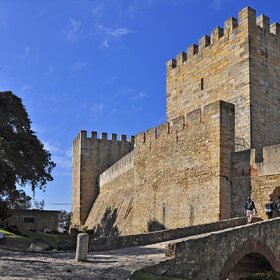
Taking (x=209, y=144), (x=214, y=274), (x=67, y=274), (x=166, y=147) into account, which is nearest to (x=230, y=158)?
(x=209, y=144)

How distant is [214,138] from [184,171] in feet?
7.81

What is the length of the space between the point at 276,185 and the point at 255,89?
19.7ft

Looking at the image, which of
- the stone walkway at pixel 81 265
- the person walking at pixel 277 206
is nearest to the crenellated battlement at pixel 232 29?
the person walking at pixel 277 206

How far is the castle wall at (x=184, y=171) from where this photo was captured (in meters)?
16.7

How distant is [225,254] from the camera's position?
11.0 m

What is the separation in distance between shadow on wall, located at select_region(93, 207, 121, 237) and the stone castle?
0.96 ft

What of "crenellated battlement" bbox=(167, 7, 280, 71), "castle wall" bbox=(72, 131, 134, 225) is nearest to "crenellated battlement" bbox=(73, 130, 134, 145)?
"castle wall" bbox=(72, 131, 134, 225)

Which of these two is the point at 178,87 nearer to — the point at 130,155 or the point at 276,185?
the point at 130,155

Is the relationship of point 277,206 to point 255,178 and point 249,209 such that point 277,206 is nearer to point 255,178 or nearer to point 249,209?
point 249,209

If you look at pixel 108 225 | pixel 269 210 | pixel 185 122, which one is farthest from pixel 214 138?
pixel 108 225

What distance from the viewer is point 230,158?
55.2ft

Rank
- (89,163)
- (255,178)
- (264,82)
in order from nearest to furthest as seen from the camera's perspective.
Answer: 1. (255,178)
2. (264,82)
3. (89,163)

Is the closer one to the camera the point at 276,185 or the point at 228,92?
the point at 276,185

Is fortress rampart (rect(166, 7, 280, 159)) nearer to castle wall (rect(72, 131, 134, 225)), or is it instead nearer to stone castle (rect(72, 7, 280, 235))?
stone castle (rect(72, 7, 280, 235))
